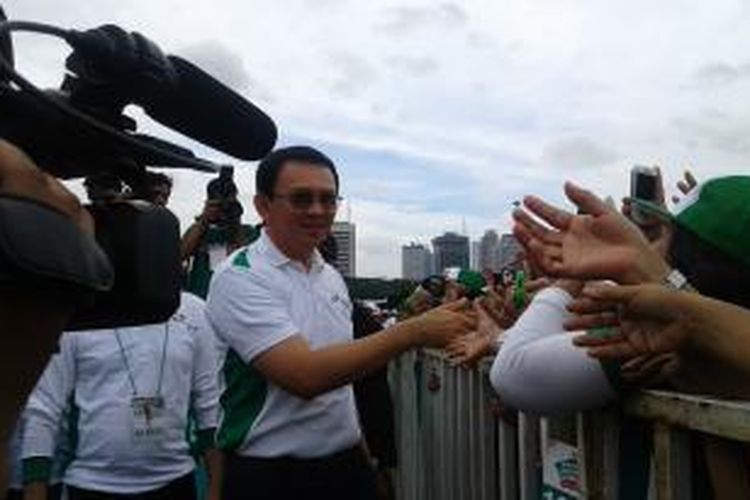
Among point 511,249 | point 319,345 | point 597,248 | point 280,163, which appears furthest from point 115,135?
point 511,249

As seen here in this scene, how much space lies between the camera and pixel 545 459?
3035 mm

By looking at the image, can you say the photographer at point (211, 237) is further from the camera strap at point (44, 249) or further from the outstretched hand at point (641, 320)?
the camera strap at point (44, 249)

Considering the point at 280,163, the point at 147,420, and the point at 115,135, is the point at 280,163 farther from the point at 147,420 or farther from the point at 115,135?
the point at 115,135

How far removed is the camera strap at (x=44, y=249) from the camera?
1408 mm

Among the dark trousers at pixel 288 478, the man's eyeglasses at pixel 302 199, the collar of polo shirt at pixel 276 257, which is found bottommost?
the dark trousers at pixel 288 478

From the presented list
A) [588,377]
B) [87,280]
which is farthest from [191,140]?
[588,377]

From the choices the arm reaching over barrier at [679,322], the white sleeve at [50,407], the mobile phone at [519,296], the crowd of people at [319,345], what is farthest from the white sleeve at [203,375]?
the arm reaching over barrier at [679,322]

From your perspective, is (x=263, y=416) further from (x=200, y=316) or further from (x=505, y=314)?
(x=200, y=316)

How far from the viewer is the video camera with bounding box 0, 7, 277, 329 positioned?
160 cm

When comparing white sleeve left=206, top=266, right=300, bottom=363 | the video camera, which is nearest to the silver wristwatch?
the video camera

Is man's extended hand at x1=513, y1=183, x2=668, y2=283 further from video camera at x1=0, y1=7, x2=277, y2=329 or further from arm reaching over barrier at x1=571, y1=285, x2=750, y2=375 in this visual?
video camera at x1=0, y1=7, x2=277, y2=329

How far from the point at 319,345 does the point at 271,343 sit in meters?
0.23

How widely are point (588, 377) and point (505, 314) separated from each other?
120 cm

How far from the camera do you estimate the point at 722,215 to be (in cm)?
214
